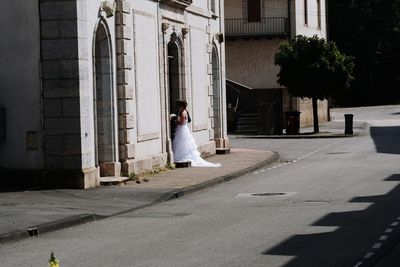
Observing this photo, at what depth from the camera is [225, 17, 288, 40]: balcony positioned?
5403 cm

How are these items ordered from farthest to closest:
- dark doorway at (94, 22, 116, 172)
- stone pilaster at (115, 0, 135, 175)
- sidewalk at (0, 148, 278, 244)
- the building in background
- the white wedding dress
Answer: the building in background
the white wedding dress
stone pilaster at (115, 0, 135, 175)
dark doorway at (94, 22, 116, 172)
sidewalk at (0, 148, 278, 244)

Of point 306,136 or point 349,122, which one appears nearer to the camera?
point 306,136

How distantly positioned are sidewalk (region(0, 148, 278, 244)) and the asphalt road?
10.9 inches

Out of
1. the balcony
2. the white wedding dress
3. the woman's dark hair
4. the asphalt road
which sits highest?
the balcony

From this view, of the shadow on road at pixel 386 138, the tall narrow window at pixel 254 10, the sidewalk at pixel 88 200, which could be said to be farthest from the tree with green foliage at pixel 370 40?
the sidewalk at pixel 88 200

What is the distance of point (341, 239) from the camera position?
12.6 meters

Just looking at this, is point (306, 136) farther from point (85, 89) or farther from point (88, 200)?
point (88, 200)

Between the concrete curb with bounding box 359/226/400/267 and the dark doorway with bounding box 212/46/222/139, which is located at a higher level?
the dark doorway with bounding box 212/46/222/139

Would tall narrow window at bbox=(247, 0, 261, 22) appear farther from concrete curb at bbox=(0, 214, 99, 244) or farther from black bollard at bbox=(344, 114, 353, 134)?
concrete curb at bbox=(0, 214, 99, 244)

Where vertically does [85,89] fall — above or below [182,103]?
above

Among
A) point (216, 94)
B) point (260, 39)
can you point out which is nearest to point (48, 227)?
point (216, 94)

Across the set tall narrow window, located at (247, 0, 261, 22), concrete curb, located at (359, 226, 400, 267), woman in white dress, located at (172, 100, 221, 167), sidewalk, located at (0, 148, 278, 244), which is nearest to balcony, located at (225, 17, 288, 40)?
tall narrow window, located at (247, 0, 261, 22)

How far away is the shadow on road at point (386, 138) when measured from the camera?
1334 inches

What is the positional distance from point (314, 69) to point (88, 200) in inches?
1158
